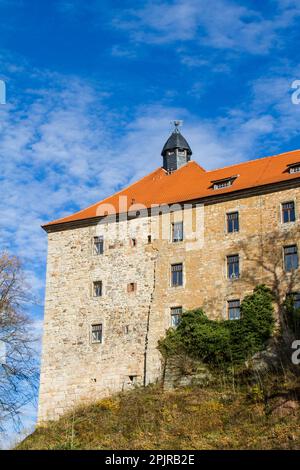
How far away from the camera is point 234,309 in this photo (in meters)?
32.2

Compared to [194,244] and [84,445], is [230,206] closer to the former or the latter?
[194,244]

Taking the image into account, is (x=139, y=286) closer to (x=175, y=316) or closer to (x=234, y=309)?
(x=175, y=316)

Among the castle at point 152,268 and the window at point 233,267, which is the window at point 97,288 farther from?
the window at point 233,267

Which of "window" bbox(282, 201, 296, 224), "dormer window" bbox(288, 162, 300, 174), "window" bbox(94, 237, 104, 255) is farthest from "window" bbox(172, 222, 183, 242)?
"dormer window" bbox(288, 162, 300, 174)

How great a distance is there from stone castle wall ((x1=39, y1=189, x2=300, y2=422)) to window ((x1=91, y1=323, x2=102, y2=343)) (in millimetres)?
206

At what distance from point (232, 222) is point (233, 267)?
83.9 inches

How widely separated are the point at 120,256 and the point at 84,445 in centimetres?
1013

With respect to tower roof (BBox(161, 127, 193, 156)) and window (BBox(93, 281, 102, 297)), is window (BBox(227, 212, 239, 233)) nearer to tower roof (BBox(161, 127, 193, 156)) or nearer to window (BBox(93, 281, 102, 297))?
window (BBox(93, 281, 102, 297))

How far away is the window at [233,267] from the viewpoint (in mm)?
32812

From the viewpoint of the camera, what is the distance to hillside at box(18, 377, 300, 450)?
2614 cm

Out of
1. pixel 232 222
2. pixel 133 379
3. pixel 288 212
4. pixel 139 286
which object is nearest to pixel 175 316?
pixel 139 286

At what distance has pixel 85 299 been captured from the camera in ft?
117

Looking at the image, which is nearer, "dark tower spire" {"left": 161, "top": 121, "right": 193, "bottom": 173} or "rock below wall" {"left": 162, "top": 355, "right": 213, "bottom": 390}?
"rock below wall" {"left": 162, "top": 355, "right": 213, "bottom": 390}
